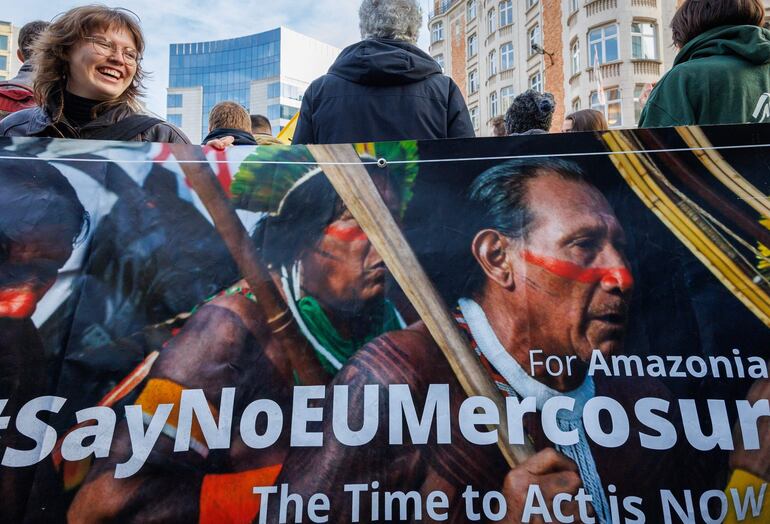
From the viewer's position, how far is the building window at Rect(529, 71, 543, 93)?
25688mm

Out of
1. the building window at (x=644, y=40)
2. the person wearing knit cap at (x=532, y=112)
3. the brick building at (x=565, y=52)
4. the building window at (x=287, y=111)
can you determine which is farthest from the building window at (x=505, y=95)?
the building window at (x=287, y=111)

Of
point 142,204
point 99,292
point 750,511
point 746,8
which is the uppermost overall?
point 746,8

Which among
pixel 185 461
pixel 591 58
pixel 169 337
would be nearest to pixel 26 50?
pixel 169 337

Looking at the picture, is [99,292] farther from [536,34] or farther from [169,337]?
[536,34]

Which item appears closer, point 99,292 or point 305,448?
point 305,448

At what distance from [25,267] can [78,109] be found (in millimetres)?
750

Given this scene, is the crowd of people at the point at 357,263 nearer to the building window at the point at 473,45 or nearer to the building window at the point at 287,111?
the building window at the point at 473,45

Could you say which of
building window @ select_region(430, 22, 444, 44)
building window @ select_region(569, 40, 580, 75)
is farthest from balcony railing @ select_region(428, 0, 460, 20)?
building window @ select_region(569, 40, 580, 75)

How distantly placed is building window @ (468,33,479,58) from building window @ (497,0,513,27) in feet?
8.54

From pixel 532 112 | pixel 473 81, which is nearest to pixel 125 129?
pixel 532 112

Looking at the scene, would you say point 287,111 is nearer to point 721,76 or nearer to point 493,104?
point 493,104

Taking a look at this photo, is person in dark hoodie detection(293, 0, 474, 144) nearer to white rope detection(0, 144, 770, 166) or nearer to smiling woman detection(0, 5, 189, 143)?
white rope detection(0, 144, 770, 166)

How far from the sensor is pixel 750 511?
1.58 m

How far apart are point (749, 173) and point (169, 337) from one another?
198cm
